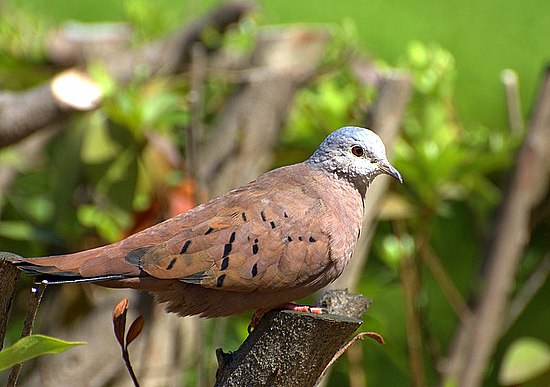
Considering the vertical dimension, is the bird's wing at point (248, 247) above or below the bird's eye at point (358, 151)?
below

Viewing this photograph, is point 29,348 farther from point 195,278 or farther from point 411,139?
point 411,139

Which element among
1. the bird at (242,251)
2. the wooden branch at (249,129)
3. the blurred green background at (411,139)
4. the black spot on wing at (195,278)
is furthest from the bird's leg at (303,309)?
the wooden branch at (249,129)

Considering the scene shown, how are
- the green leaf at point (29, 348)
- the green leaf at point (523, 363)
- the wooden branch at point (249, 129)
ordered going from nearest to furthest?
the green leaf at point (29, 348)
the green leaf at point (523, 363)
the wooden branch at point (249, 129)

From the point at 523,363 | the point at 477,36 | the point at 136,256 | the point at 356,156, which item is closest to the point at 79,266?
the point at 136,256

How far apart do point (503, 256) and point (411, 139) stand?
38 cm

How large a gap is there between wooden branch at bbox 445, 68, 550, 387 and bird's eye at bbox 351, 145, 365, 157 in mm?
1043

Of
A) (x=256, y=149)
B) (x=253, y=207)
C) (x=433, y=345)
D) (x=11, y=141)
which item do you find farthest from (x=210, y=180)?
(x=253, y=207)

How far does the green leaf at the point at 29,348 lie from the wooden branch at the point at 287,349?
26cm

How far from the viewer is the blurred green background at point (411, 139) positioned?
2.13 meters

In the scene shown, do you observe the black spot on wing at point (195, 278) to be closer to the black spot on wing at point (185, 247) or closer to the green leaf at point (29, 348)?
the black spot on wing at point (185, 247)

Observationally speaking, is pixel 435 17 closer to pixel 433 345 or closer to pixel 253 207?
pixel 433 345

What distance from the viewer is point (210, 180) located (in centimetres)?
216

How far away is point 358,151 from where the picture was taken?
1.12 m

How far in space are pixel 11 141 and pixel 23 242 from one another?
63 centimetres
